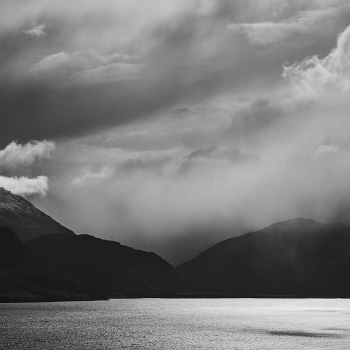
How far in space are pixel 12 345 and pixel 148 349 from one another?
155 ft

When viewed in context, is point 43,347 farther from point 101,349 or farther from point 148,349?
point 148,349

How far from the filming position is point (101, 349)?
19488cm

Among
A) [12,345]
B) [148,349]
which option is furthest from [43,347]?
[148,349]

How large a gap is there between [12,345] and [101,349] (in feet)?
103

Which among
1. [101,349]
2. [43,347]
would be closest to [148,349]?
[101,349]

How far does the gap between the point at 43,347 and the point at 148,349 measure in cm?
3583

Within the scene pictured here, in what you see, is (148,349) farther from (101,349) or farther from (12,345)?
(12,345)

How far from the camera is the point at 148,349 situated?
644 ft

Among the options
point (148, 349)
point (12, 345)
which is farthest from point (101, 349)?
point (12, 345)

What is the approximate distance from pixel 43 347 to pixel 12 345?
11.9m

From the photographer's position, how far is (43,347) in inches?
7648

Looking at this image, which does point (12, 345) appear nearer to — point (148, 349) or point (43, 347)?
point (43, 347)
